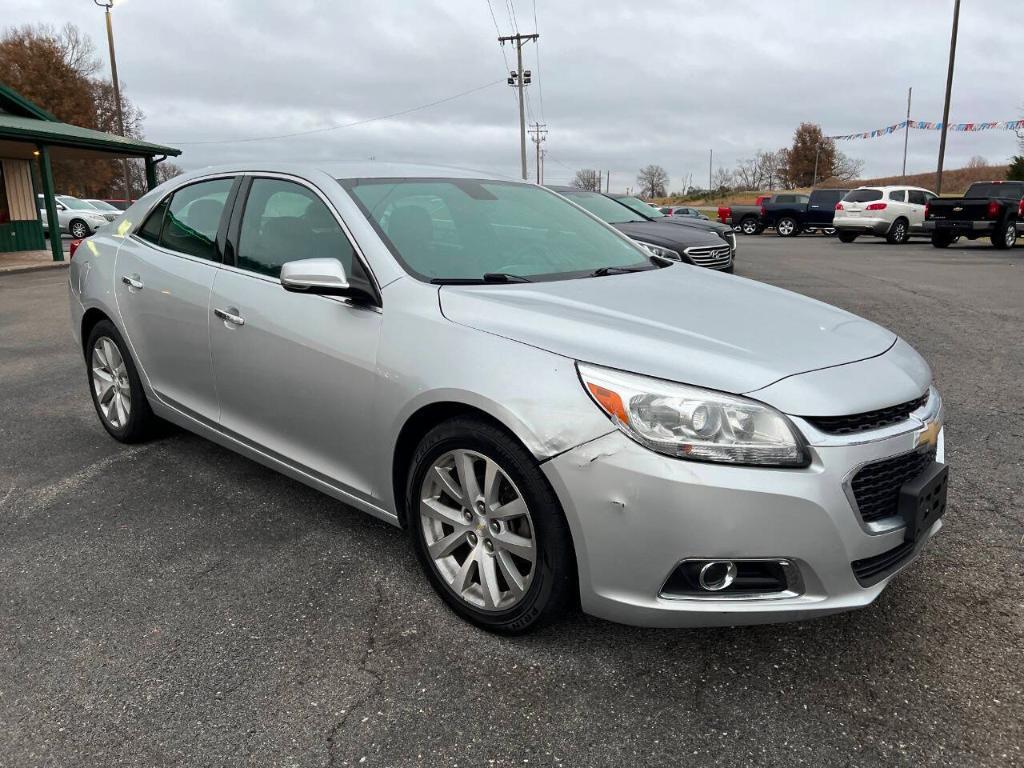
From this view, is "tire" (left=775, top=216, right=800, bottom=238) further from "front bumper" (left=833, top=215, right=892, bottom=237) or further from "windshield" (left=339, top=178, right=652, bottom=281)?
"windshield" (left=339, top=178, right=652, bottom=281)

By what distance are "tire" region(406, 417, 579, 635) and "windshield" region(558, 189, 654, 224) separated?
839cm

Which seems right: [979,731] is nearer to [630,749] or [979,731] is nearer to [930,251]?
[630,749]

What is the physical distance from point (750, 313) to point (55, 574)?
2857mm

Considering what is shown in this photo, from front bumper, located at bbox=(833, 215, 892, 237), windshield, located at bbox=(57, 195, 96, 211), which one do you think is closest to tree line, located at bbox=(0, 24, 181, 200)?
windshield, located at bbox=(57, 195, 96, 211)

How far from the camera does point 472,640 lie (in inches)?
104

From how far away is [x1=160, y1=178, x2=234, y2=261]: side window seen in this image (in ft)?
12.3

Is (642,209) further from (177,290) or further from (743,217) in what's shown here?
(743,217)

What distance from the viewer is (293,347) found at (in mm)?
3107

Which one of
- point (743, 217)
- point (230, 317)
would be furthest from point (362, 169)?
point (743, 217)

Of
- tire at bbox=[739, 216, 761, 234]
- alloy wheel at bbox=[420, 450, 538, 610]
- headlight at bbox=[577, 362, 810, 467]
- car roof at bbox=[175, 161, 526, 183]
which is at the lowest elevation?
tire at bbox=[739, 216, 761, 234]

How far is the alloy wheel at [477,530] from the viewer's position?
2477mm

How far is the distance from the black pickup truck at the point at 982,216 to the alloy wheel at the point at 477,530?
66.0 ft

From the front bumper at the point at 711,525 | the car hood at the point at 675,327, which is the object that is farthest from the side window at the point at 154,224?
the front bumper at the point at 711,525

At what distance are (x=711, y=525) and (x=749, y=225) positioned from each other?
3485cm
